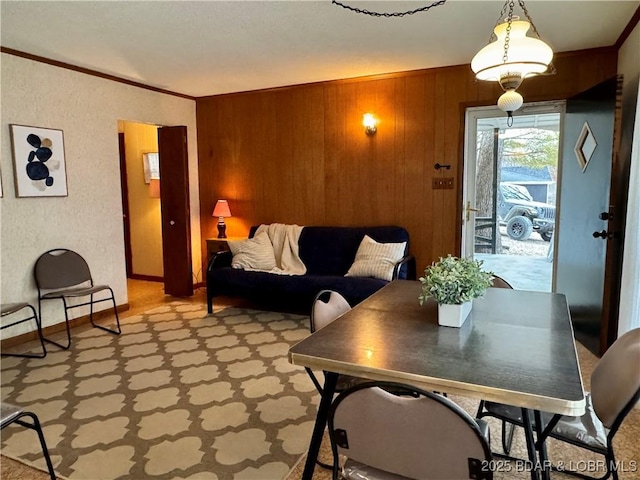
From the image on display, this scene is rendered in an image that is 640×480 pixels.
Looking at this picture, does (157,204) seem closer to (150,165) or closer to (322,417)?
(150,165)

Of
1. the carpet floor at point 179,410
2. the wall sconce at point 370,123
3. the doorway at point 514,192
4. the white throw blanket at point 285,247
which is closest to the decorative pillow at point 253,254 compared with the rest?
the white throw blanket at point 285,247

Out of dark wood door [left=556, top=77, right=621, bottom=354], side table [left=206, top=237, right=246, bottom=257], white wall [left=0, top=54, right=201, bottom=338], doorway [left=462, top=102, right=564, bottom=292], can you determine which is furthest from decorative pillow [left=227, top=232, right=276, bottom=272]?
dark wood door [left=556, top=77, right=621, bottom=354]

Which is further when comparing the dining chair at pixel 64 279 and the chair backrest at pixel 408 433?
the dining chair at pixel 64 279

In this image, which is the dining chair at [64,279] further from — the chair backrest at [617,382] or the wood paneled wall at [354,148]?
the chair backrest at [617,382]

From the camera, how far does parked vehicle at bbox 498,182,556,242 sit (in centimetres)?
427

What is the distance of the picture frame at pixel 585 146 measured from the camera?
11.0ft

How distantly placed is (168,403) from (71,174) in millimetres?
2588

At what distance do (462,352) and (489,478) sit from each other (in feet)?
1.44

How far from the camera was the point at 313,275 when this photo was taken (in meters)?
4.37

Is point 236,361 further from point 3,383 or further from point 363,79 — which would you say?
point 363,79

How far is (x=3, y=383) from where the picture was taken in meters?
2.94

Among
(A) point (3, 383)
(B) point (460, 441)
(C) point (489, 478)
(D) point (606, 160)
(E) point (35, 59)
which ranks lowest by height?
(A) point (3, 383)

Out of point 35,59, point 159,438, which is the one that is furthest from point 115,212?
point 159,438

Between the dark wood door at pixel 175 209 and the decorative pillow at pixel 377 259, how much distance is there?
209cm
